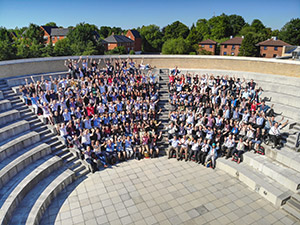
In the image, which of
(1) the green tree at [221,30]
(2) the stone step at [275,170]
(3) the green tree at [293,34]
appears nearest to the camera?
(2) the stone step at [275,170]

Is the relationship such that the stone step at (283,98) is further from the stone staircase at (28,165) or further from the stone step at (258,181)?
the stone staircase at (28,165)

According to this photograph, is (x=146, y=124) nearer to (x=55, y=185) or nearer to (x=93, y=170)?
(x=93, y=170)

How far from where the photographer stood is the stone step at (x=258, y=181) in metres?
8.88

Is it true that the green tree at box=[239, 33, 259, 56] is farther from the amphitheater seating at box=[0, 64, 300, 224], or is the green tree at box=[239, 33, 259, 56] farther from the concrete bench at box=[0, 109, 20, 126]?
the concrete bench at box=[0, 109, 20, 126]

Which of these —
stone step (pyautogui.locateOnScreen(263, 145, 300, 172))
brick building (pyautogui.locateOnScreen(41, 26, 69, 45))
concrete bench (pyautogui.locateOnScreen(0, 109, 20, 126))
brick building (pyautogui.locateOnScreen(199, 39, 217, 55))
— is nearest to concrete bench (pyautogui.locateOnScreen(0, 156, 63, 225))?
concrete bench (pyautogui.locateOnScreen(0, 109, 20, 126))

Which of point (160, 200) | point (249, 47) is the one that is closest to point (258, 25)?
point (249, 47)

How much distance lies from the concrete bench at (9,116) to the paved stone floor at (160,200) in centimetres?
523

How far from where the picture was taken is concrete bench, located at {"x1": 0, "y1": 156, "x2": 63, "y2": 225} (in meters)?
7.23

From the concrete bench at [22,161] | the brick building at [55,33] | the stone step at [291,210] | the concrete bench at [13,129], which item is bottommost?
the stone step at [291,210]

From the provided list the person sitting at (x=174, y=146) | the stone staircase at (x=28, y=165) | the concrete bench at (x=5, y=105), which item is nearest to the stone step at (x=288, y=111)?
the person sitting at (x=174, y=146)

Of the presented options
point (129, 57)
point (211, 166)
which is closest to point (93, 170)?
point (211, 166)

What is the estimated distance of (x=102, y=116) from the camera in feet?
40.6

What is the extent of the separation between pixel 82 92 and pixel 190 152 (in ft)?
24.1

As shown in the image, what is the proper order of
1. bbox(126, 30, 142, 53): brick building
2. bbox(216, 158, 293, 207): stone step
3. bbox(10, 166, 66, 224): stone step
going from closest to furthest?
bbox(10, 166, 66, 224): stone step
bbox(216, 158, 293, 207): stone step
bbox(126, 30, 142, 53): brick building
